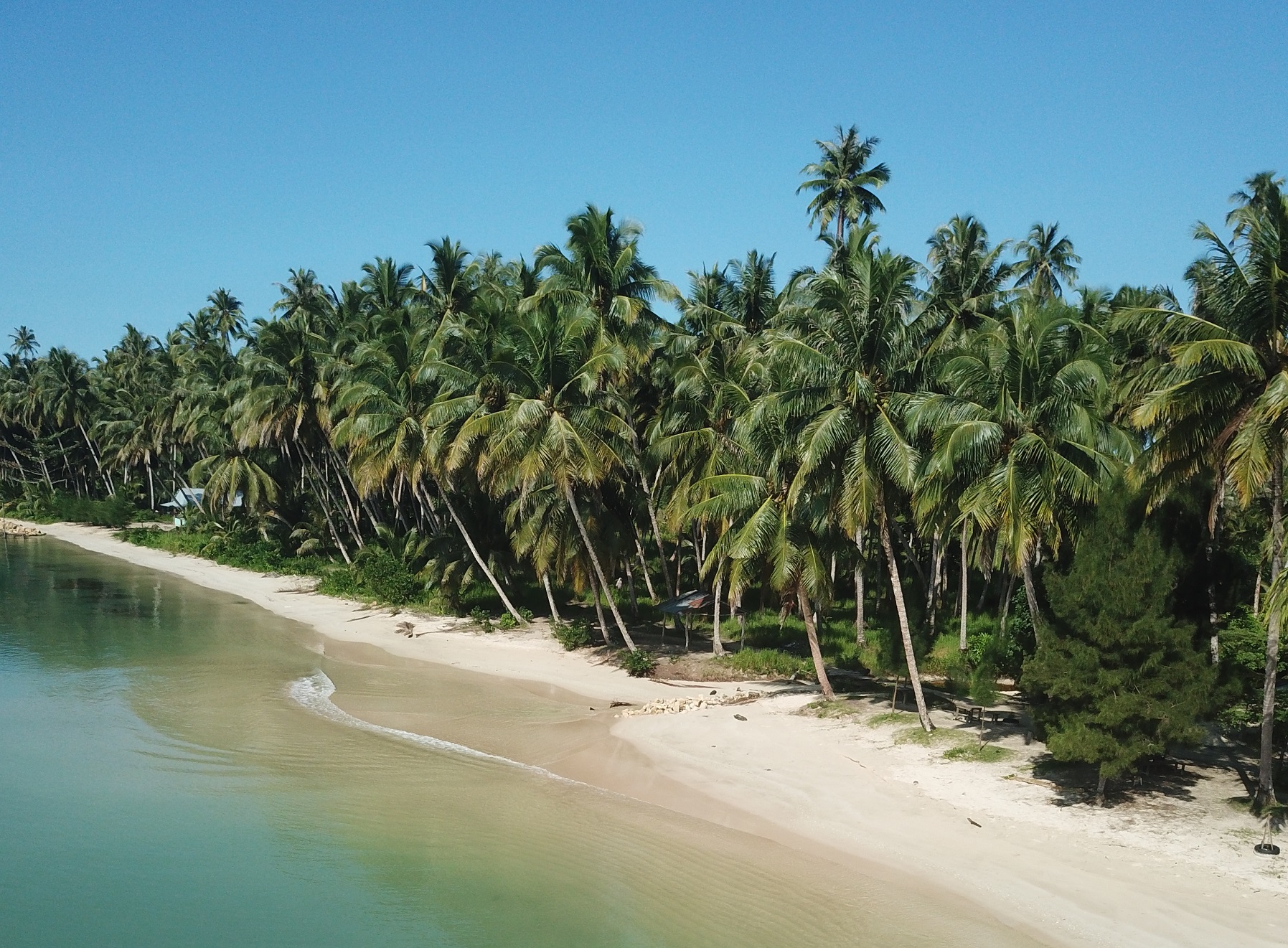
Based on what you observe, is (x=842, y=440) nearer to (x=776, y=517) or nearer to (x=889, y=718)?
(x=776, y=517)

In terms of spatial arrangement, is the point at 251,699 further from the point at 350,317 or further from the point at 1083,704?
the point at 350,317

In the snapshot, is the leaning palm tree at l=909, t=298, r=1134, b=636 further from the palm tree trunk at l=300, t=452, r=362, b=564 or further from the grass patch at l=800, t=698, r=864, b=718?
the palm tree trunk at l=300, t=452, r=362, b=564

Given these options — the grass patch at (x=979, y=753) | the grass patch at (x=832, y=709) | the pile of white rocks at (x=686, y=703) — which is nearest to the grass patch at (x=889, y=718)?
the grass patch at (x=832, y=709)

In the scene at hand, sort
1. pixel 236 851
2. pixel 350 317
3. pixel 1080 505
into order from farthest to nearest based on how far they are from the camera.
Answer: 1. pixel 350 317
2. pixel 1080 505
3. pixel 236 851

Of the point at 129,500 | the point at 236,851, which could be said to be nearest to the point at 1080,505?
the point at 236,851

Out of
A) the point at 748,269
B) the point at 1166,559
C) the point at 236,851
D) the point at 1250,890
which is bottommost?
the point at 236,851

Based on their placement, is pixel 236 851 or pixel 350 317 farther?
pixel 350 317

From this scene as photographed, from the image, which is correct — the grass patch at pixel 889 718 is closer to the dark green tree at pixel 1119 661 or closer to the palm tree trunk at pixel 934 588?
the dark green tree at pixel 1119 661
